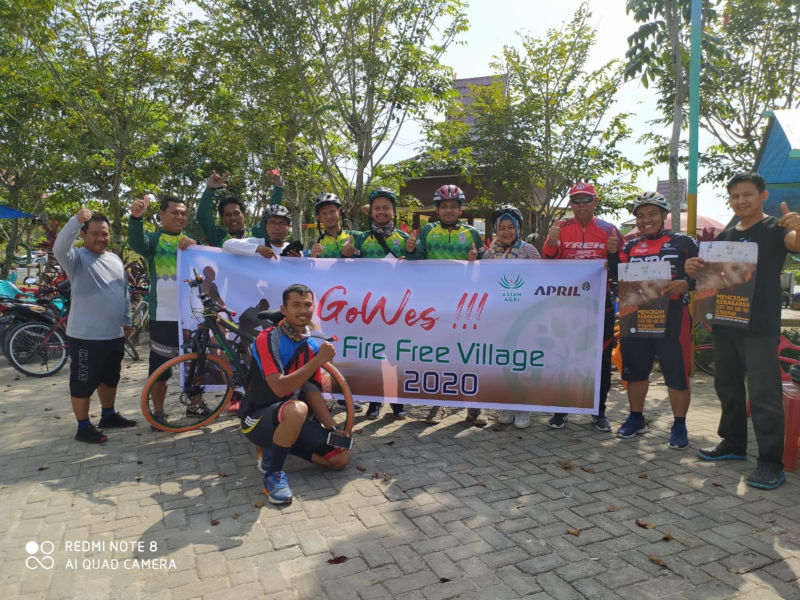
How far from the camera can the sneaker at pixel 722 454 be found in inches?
168

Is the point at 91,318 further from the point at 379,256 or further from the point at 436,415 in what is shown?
the point at 436,415

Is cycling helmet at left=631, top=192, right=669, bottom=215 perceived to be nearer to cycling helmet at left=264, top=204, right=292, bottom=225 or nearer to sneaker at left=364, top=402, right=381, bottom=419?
sneaker at left=364, top=402, right=381, bottom=419

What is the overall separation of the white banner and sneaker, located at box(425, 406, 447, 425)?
32 centimetres

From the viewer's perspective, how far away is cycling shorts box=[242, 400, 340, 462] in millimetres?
3734

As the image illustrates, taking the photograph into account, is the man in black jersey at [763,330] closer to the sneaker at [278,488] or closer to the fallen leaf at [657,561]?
the fallen leaf at [657,561]

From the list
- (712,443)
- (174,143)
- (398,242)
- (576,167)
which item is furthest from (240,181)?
(712,443)

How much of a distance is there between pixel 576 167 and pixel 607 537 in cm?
883

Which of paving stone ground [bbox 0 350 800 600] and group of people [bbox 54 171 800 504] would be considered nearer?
paving stone ground [bbox 0 350 800 600]

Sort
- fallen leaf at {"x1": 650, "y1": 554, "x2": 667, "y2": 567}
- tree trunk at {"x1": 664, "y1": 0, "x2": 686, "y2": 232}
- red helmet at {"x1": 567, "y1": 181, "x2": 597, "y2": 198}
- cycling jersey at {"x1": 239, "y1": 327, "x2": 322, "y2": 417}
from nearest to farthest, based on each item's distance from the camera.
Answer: fallen leaf at {"x1": 650, "y1": 554, "x2": 667, "y2": 567}
cycling jersey at {"x1": 239, "y1": 327, "x2": 322, "y2": 417}
red helmet at {"x1": 567, "y1": 181, "x2": 597, "y2": 198}
tree trunk at {"x1": 664, "y1": 0, "x2": 686, "y2": 232}

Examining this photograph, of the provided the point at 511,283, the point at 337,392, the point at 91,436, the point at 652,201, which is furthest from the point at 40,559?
the point at 652,201

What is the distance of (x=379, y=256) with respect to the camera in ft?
17.7

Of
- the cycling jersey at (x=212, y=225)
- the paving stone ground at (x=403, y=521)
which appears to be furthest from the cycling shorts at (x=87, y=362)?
the cycling jersey at (x=212, y=225)

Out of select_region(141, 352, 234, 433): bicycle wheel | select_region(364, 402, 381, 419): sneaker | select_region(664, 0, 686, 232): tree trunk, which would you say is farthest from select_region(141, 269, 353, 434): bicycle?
select_region(664, 0, 686, 232): tree trunk

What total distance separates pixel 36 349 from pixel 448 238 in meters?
6.32
